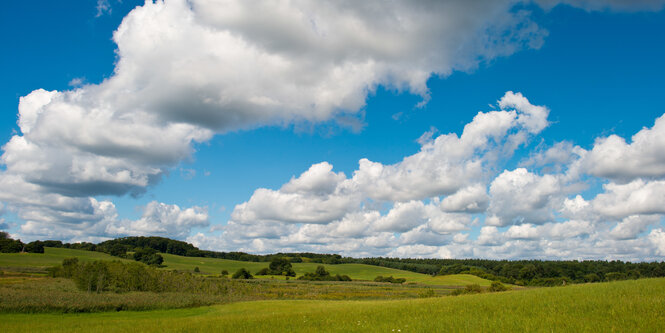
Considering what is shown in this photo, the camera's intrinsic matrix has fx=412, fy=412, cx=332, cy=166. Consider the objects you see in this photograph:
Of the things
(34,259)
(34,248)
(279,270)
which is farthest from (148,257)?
(279,270)

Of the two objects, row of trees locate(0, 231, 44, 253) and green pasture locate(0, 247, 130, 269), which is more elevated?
row of trees locate(0, 231, 44, 253)

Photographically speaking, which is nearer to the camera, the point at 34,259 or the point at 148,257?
the point at 34,259

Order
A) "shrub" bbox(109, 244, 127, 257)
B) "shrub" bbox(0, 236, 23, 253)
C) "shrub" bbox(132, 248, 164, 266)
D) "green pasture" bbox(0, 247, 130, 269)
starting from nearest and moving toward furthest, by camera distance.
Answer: "green pasture" bbox(0, 247, 130, 269) < "shrub" bbox(0, 236, 23, 253) < "shrub" bbox(132, 248, 164, 266) < "shrub" bbox(109, 244, 127, 257)

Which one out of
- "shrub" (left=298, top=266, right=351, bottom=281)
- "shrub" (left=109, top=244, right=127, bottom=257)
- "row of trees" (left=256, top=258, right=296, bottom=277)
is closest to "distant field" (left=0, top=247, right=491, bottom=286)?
"row of trees" (left=256, top=258, right=296, bottom=277)

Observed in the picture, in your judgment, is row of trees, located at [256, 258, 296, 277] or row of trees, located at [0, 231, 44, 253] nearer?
row of trees, located at [0, 231, 44, 253]

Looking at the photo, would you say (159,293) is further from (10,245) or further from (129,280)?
(10,245)

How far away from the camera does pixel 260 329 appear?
66.6ft

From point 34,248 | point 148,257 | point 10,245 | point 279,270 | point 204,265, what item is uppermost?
point 10,245

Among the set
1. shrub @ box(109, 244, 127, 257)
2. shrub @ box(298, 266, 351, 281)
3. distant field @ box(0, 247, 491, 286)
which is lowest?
shrub @ box(298, 266, 351, 281)

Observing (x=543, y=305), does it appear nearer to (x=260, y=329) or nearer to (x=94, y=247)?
(x=260, y=329)

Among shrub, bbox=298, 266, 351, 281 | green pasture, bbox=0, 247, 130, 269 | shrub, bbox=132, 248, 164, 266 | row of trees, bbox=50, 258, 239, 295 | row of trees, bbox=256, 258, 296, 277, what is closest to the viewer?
row of trees, bbox=50, 258, 239, 295

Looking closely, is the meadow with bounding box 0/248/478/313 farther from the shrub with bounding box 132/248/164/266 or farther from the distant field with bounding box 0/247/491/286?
the shrub with bounding box 132/248/164/266

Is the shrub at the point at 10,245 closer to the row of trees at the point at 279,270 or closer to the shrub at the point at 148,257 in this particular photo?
the shrub at the point at 148,257

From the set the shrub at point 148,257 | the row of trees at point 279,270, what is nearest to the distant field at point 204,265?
the shrub at point 148,257
